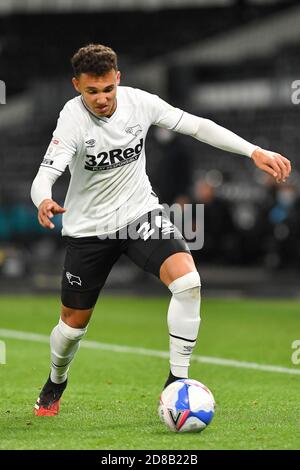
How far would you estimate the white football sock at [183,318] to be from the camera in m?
6.74

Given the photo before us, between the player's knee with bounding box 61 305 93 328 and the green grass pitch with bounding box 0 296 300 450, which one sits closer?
the green grass pitch with bounding box 0 296 300 450

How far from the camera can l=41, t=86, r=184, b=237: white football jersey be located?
696 cm

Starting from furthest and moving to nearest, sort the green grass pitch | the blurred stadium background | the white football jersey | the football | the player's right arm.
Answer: the blurred stadium background < the white football jersey < the player's right arm < the football < the green grass pitch

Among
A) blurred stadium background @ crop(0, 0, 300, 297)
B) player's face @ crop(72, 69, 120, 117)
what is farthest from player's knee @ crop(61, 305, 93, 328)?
blurred stadium background @ crop(0, 0, 300, 297)

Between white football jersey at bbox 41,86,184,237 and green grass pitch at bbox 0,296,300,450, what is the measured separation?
1.28 m

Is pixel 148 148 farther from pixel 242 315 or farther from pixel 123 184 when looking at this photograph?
pixel 123 184

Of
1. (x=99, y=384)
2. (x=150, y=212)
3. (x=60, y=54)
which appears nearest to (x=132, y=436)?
(x=150, y=212)

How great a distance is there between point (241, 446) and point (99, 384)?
3000mm

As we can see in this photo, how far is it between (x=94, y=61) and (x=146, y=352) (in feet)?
15.2

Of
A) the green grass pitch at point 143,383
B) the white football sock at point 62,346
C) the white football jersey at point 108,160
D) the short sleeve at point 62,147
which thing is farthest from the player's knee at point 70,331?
the short sleeve at point 62,147

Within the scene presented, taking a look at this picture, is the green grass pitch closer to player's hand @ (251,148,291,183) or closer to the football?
the football

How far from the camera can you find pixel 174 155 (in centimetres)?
1625

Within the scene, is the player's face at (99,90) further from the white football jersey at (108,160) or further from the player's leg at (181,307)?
the player's leg at (181,307)

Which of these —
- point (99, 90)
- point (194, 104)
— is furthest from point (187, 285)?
point (194, 104)
